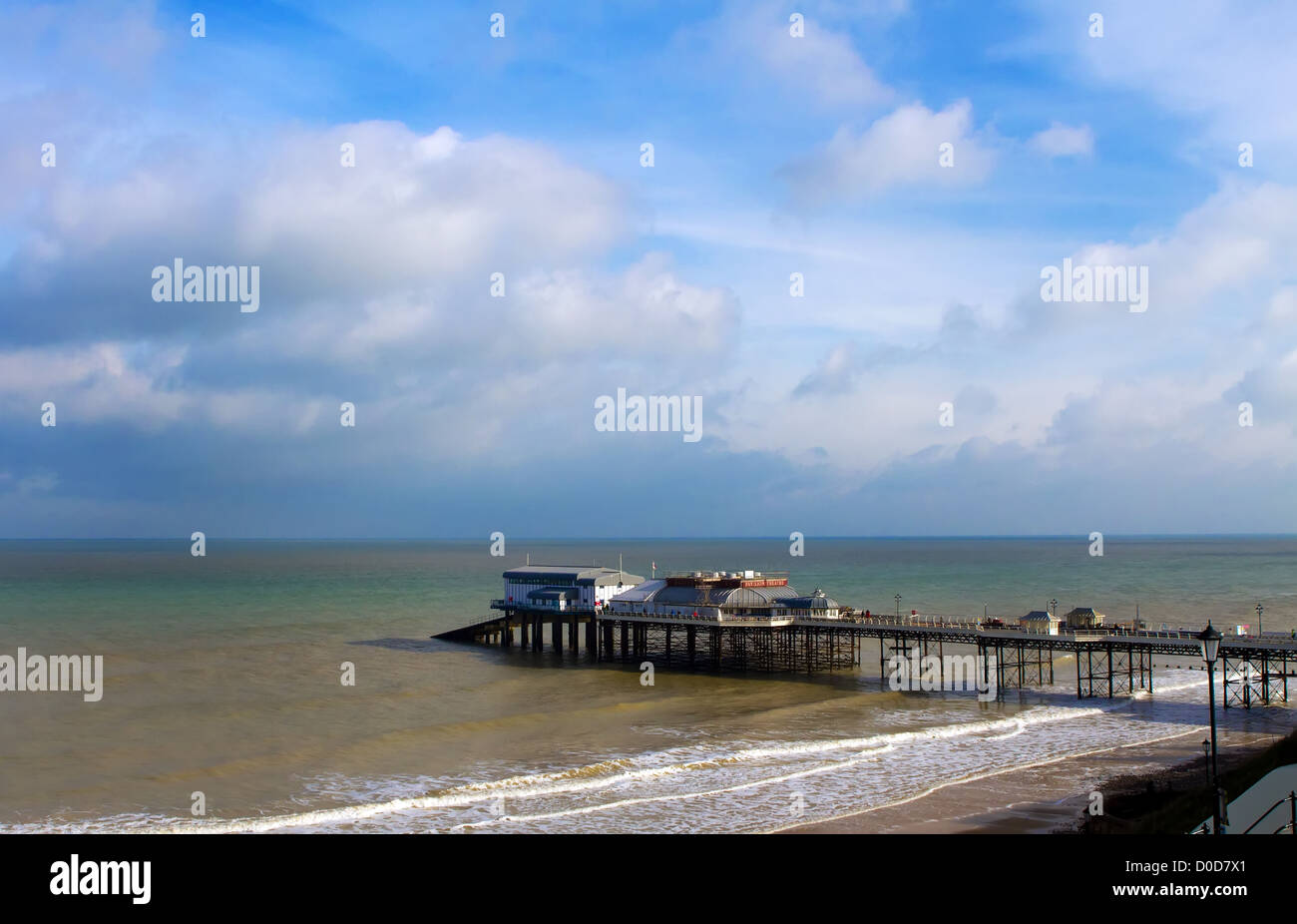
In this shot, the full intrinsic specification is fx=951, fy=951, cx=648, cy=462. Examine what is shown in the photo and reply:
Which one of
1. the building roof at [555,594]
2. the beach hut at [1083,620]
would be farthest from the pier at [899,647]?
the building roof at [555,594]

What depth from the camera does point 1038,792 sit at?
30734mm

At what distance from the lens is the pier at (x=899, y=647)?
47.5 meters

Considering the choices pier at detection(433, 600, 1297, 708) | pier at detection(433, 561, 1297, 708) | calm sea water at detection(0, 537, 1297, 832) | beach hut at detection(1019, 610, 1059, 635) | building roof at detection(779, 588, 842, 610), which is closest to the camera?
calm sea water at detection(0, 537, 1297, 832)

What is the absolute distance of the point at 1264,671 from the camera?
4575 cm

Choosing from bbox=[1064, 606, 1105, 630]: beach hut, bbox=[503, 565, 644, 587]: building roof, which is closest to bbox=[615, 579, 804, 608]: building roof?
bbox=[503, 565, 644, 587]: building roof

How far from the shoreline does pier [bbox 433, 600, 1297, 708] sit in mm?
6638

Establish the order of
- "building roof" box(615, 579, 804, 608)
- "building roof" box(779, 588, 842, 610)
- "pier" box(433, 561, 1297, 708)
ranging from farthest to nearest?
"building roof" box(615, 579, 804, 608), "building roof" box(779, 588, 842, 610), "pier" box(433, 561, 1297, 708)

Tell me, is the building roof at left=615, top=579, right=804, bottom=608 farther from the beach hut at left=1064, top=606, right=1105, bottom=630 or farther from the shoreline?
the shoreline

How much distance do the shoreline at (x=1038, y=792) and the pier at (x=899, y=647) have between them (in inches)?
261

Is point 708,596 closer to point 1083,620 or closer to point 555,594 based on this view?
point 555,594

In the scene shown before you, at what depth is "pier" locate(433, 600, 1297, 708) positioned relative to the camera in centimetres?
4747

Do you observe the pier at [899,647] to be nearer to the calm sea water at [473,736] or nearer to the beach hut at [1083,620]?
the beach hut at [1083,620]
